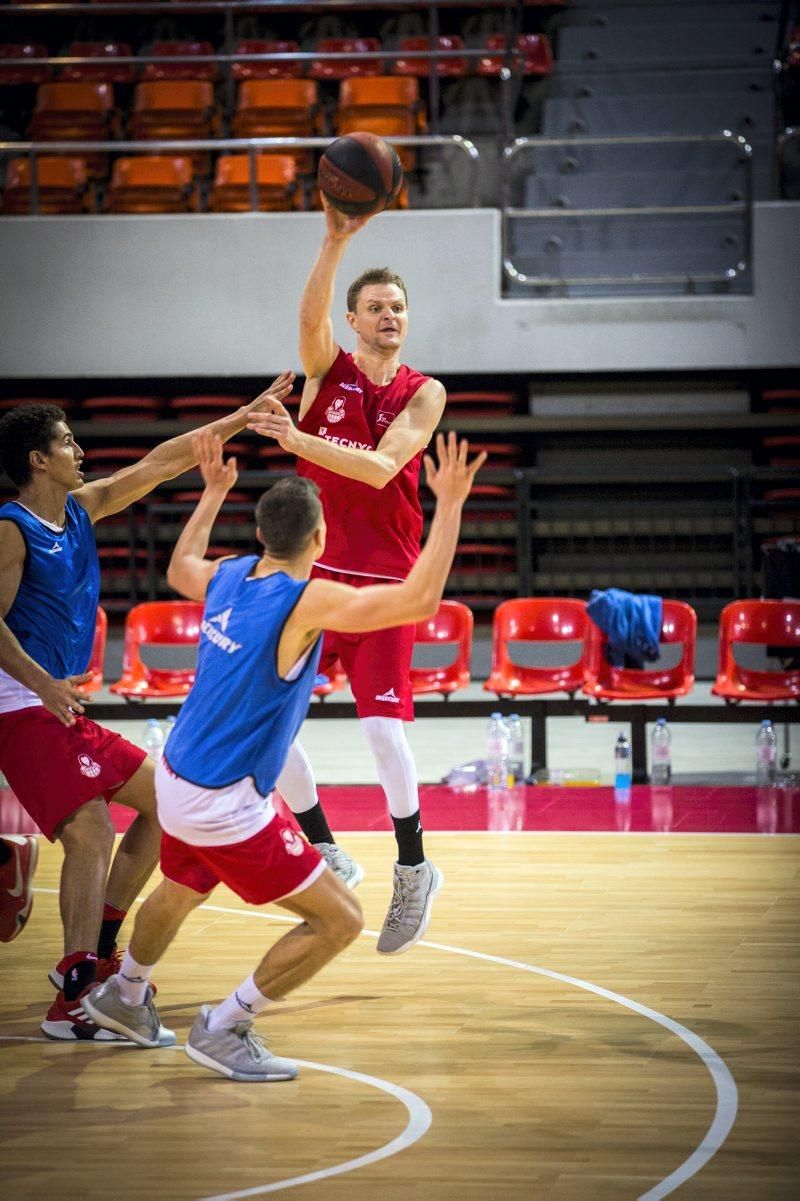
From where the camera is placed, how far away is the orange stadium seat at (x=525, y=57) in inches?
527

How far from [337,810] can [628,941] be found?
2.86 metres

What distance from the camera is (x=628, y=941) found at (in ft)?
17.4

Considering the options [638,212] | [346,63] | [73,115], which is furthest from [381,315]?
[346,63]

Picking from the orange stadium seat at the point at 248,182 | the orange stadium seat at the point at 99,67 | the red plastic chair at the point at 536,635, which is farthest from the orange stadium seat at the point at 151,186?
the red plastic chair at the point at 536,635

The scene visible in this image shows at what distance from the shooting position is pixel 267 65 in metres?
14.1

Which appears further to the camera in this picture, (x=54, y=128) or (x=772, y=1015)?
(x=54, y=128)

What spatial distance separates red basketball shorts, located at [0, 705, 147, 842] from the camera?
4367 mm

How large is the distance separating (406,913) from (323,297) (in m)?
1.86

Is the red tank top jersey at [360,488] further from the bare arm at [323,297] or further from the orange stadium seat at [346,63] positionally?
the orange stadium seat at [346,63]

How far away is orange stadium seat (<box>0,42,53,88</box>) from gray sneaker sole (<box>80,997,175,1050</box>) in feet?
36.4

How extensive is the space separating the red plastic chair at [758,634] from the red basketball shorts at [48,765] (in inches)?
198

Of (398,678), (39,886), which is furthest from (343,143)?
(39,886)

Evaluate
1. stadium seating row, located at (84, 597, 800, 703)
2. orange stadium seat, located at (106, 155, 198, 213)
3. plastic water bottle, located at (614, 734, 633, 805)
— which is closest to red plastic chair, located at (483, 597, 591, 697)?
stadium seating row, located at (84, 597, 800, 703)

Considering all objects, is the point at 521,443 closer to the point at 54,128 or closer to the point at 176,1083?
the point at 54,128
